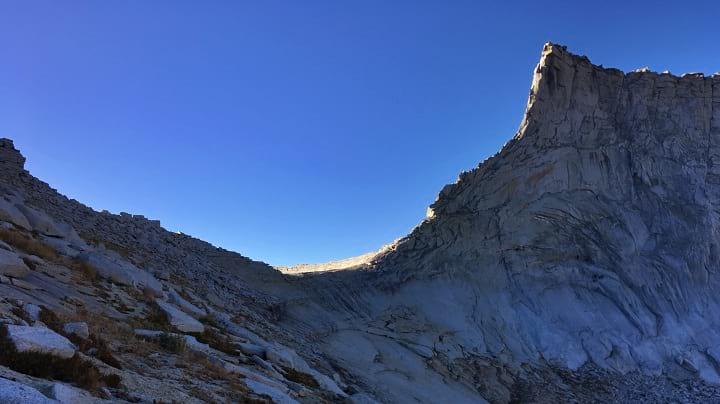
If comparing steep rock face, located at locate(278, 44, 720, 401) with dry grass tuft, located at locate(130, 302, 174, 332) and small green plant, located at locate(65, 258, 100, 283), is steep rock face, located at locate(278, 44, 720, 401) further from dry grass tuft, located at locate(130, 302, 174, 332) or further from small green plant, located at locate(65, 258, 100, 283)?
dry grass tuft, located at locate(130, 302, 174, 332)

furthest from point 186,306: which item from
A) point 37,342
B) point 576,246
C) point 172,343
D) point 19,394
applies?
A: point 576,246

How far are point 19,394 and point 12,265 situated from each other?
8.87 m

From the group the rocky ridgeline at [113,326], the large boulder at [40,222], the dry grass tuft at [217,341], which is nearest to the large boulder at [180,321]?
the rocky ridgeline at [113,326]

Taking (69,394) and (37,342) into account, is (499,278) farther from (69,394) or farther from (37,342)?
(69,394)

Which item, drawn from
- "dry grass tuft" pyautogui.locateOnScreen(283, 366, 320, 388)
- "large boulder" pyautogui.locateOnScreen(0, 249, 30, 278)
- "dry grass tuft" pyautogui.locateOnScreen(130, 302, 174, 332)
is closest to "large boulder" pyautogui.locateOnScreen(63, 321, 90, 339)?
"dry grass tuft" pyautogui.locateOnScreen(130, 302, 174, 332)

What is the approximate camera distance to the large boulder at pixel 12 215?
18.7m

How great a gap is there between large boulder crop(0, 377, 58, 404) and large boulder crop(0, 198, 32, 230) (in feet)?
49.2

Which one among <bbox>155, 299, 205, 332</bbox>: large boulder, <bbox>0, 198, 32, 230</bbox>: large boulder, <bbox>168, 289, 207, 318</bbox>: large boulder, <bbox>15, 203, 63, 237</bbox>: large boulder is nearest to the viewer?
<bbox>155, 299, 205, 332</bbox>: large boulder

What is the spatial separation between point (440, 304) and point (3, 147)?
2907 centimetres

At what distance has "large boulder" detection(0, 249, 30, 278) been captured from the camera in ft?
42.4

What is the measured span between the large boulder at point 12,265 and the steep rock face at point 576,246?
19.6 metres

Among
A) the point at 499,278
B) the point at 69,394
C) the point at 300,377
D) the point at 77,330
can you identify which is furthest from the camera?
the point at 499,278

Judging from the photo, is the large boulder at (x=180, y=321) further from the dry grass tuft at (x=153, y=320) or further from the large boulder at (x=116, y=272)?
the large boulder at (x=116, y=272)

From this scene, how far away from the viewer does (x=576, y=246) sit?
41.5m
